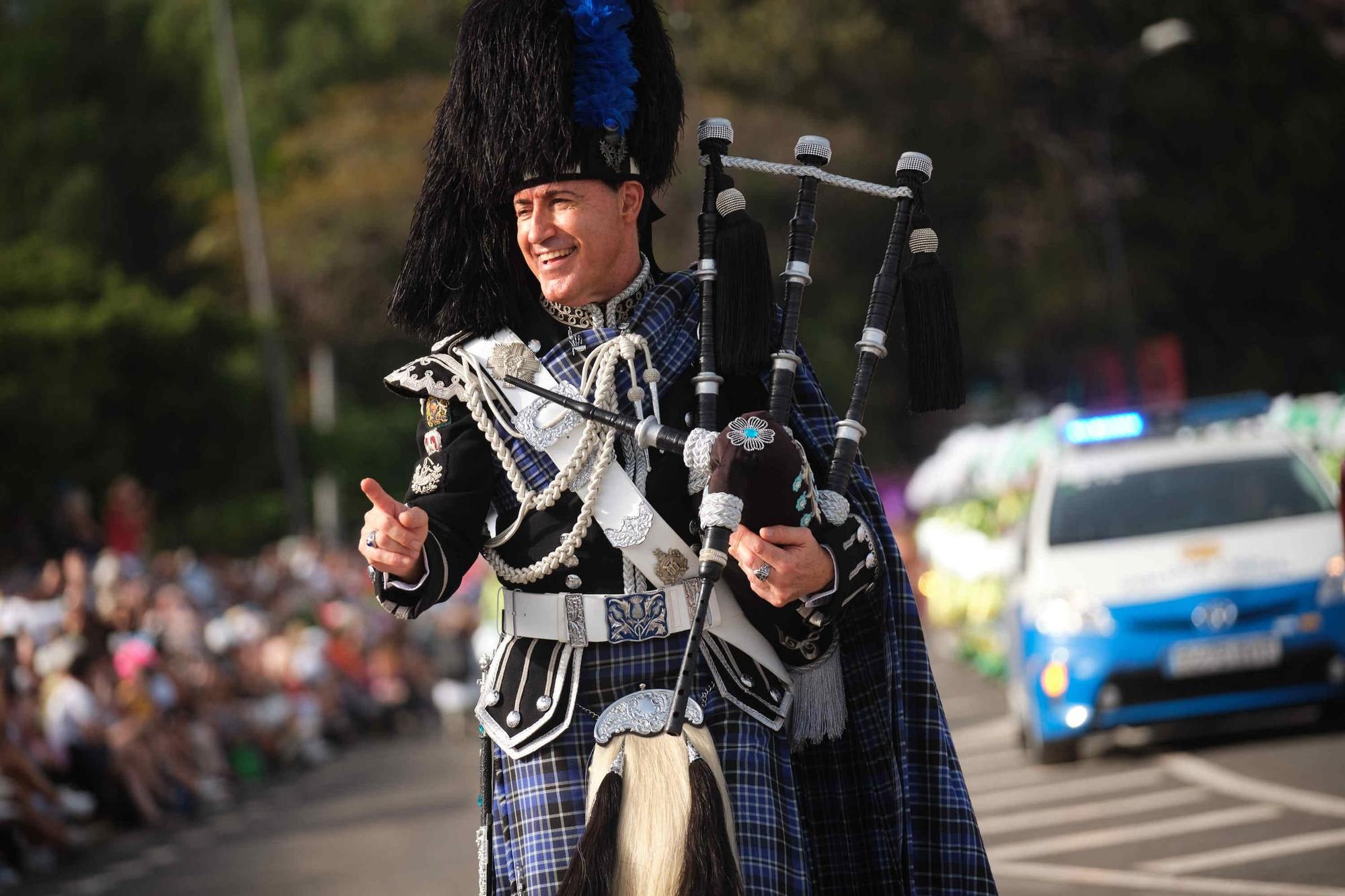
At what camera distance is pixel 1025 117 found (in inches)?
1747

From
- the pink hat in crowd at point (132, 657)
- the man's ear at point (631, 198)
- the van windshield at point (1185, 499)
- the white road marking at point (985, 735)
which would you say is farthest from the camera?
the pink hat in crowd at point (132, 657)

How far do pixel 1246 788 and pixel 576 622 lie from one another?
6.98 m

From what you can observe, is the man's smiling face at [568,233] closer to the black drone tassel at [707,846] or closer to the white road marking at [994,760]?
the black drone tassel at [707,846]

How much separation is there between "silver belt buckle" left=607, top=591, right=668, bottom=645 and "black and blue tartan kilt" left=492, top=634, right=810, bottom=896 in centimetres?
2

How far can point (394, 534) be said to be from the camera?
4051 millimetres

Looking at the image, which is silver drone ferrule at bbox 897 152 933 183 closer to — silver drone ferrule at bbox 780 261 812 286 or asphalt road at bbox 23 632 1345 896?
silver drone ferrule at bbox 780 261 812 286

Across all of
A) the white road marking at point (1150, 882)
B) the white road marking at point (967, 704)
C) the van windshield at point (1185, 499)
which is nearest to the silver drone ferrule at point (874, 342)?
the white road marking at point (1150, 882)

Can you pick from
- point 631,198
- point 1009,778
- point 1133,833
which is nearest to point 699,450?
point 631,198

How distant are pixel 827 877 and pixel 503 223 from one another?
145 cm

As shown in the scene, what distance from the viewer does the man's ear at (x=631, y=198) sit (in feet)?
14.4

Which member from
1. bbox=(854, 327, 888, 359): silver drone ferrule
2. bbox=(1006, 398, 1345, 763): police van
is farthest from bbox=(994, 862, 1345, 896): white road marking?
bbox=(854, 327, 888, 359): silver drone ferrule

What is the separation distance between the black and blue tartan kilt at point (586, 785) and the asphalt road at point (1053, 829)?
3969 millimetres

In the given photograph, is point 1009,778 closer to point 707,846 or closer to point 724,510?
point 707,846

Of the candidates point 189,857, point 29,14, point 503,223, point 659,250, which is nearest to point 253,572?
point 189,857
